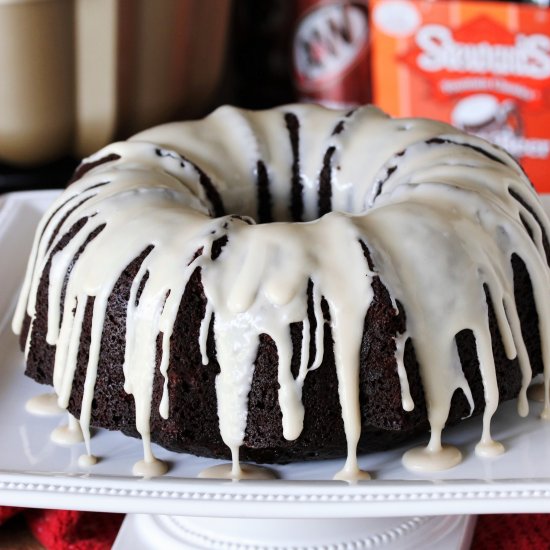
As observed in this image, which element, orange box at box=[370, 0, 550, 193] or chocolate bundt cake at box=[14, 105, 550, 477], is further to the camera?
orange box at box=[370, 0, 550, 193]

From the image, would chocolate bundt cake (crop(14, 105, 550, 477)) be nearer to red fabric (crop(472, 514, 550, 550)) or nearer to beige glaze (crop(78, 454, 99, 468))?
beige glaze (crop(78, 454, 99, 468))

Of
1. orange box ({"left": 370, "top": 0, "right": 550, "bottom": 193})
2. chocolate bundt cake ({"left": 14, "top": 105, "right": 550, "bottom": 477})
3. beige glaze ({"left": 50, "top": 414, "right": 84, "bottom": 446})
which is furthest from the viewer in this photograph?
orange box ({"left": 370, "top": 0, "right": 550, "bottom": 193})

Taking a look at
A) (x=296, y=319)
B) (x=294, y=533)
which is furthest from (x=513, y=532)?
(x=296, y=319)

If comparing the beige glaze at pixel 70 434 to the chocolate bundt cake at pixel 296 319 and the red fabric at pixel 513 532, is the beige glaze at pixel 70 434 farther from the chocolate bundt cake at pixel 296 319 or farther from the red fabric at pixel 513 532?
the red fabric at pixel 513 532

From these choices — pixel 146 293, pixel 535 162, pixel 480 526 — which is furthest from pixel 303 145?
pixel 535 162

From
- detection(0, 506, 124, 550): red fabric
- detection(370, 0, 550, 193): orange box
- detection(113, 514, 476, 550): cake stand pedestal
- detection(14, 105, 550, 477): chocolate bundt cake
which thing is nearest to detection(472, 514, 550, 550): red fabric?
detection(113, 514, 476, 550): cake stand pedestal

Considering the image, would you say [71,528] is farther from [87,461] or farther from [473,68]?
[473,68]

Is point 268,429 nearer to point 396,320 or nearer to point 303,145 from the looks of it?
point 396,320
